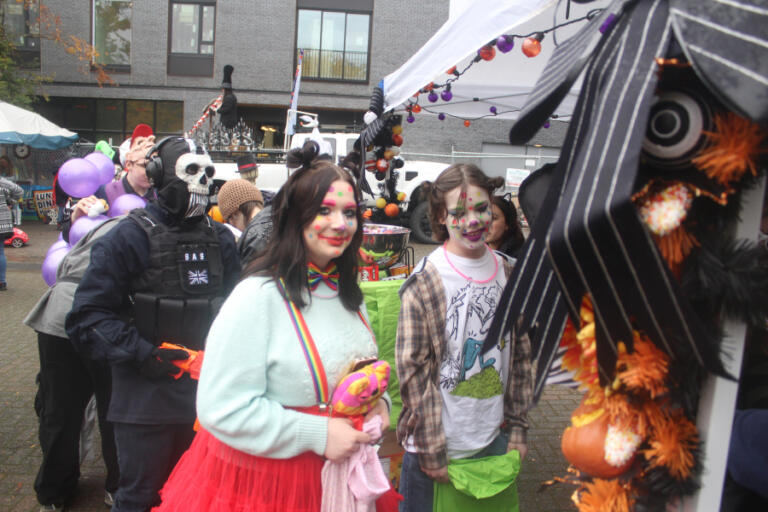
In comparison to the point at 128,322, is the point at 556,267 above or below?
above

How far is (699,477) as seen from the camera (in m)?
1.08

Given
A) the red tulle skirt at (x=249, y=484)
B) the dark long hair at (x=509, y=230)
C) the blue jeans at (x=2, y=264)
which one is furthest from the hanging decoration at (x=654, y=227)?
the blue jeans at (x=2, y=264)

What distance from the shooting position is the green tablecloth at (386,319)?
11.8 feet

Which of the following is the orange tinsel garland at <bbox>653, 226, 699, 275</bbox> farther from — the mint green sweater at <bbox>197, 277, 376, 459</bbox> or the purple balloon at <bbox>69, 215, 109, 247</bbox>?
the purple balloon at <bbox>69, 215, 109, 247</bbox>

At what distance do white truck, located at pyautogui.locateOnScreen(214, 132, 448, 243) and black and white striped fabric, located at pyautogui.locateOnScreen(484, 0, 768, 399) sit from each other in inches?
442

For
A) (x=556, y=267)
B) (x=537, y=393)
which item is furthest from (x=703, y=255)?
(x=537, y=393)

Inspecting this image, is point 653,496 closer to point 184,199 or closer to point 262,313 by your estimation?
point 262,313

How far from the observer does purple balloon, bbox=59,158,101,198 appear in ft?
12.8

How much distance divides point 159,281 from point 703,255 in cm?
231

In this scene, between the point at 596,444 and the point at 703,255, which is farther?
the point at 596,444

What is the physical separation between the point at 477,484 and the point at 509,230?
2036 millimetres

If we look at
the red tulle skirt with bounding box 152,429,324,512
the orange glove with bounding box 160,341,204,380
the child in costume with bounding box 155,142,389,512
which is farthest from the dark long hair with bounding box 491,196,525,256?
the red tulle skirt with bounding box 152,429,324,512

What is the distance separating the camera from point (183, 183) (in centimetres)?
274

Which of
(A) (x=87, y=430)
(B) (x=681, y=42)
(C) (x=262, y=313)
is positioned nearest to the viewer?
(B) (x=681, y=42)
